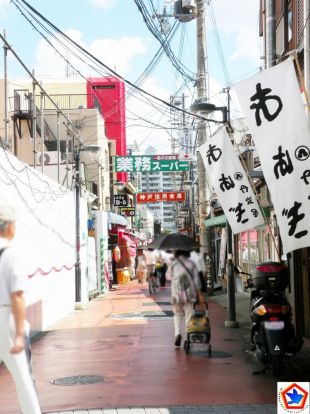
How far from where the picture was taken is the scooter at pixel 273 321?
805cm

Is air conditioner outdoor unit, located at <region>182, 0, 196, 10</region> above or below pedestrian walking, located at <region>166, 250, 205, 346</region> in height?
above

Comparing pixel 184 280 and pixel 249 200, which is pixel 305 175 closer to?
pixel 184 280

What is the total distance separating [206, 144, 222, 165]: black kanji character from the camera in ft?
42.6

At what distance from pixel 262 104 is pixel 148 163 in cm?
1719

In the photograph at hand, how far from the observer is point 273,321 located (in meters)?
8.13

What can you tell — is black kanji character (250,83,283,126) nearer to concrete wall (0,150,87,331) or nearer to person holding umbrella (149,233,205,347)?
person holding umbrella (149,233,205,347)

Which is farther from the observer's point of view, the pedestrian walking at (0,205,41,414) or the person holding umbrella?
the person holding umbrella

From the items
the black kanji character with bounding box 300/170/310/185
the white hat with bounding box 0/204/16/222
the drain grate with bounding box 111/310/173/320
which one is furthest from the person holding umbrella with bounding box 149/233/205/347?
the white hat with bounding box 0/204/16/222

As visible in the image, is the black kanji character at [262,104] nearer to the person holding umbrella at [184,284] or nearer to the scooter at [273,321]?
the scooter at [273,321]

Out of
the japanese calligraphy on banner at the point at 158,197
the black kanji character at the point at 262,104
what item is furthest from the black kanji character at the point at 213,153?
the japanese calligraphy on banner at the point at 158,197

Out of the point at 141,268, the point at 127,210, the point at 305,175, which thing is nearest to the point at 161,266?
the point at 141,268

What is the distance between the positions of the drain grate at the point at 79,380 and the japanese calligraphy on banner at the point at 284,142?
349cm

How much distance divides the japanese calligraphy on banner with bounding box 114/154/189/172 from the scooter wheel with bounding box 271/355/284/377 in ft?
55.9

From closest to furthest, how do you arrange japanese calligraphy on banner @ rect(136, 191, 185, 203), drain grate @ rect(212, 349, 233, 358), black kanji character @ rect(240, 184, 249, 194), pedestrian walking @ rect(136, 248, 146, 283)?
drain grate @ rect(212, 349, 233, 358) → black kanji character @ rect(240, 184, 249, 194) → japanese calligraphy on banner @ rect(136, 191, 185, 203) → pedestrian walking @ rect(136, 248, 146, 283)
